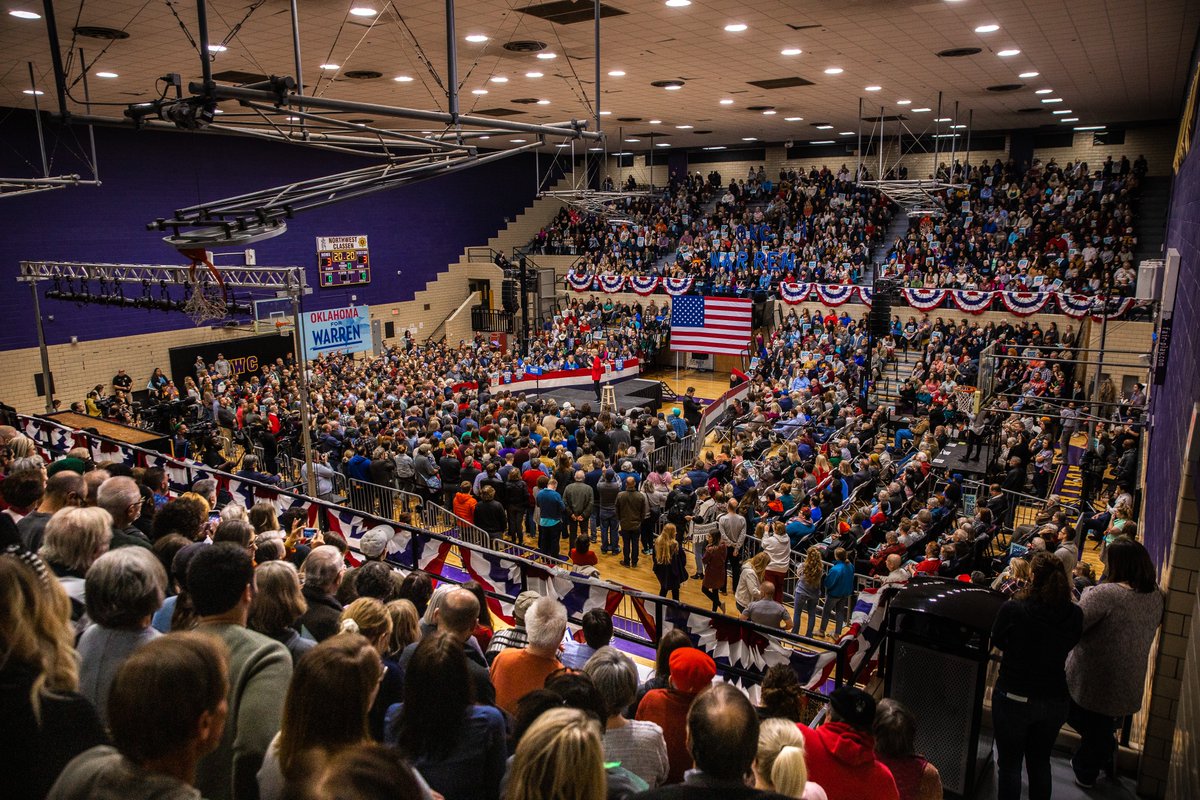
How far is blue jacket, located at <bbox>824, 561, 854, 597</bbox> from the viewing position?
26.0 ft

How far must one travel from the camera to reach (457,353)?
23.0 m

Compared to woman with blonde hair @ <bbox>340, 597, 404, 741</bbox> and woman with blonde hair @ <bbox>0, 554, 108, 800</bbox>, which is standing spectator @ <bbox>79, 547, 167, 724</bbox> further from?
woman with blonde hair @ <bbox>340, 597, 404, 741</bbox>

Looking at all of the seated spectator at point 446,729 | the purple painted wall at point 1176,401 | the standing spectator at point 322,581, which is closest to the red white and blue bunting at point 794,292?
the purple painted wall at point 1176,401

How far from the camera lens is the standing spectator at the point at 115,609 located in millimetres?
2432

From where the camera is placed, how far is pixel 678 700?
10.7ft

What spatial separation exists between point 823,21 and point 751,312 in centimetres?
1339

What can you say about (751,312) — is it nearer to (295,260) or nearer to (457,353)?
(457,353)

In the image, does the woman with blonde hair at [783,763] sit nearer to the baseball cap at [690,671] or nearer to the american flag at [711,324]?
the baseball cap at [690,671]

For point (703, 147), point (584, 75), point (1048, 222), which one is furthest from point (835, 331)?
point (703, 147)

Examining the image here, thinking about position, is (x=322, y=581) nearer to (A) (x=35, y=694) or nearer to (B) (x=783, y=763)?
(A) (x=35, y=694)

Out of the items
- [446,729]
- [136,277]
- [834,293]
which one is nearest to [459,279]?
[136,277]

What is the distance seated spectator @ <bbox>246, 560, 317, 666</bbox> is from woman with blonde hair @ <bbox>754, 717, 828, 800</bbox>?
1.67 m

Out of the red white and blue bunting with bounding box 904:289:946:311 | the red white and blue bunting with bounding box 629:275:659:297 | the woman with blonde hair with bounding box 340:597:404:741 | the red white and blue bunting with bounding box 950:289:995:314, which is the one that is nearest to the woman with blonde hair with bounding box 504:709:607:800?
the woman with blonde hair with bounding box 340:597:404:741

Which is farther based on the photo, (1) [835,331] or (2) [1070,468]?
(1) [835,331]
